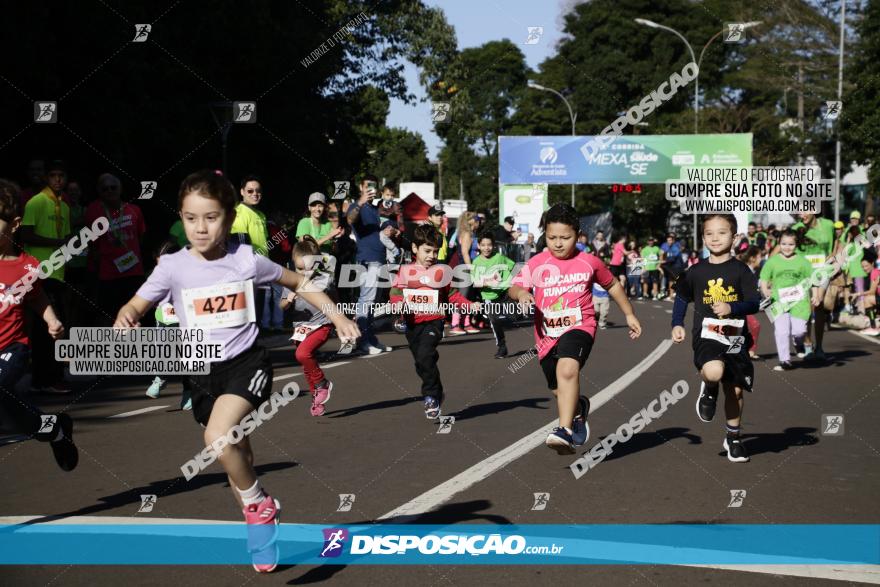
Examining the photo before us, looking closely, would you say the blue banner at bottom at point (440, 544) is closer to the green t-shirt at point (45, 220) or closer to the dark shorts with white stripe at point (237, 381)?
the dark shorts with white stripe at point (237, 381)

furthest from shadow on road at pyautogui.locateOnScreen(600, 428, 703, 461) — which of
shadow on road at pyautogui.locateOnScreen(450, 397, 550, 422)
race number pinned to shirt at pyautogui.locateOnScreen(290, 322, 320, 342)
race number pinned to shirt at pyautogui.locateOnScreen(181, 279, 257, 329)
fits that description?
race number pinned to shirt at pyautogui.locateOnScreen(181, 279, 257, 329)

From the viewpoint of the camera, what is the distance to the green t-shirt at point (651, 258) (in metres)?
37.1

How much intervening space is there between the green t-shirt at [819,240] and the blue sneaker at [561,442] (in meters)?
10.6

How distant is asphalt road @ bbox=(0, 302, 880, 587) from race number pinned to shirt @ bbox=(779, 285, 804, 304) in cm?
221

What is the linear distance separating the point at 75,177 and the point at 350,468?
11879mm

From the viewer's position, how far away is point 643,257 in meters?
37.6

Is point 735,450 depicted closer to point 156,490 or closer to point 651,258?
point 156,490

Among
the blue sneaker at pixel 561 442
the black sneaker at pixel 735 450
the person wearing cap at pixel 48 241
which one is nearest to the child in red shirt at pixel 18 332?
the blue sneaker at pixel 561 442

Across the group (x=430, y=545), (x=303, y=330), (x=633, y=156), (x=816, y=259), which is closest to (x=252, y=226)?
(x=303, y=330)

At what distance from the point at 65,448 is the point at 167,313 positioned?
13.7 ft

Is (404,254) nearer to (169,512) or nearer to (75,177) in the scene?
(75,177)

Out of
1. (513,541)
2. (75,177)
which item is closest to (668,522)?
(513,541)

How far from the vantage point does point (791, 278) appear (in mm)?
14617

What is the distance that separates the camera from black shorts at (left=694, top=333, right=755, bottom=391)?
8.29 metres
